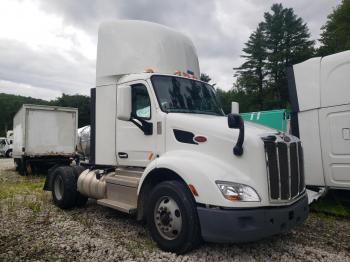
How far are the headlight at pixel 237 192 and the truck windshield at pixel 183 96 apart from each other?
1.71 meters

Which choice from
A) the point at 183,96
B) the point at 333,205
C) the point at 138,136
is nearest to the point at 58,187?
the point at 138,136

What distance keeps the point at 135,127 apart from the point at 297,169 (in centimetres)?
276

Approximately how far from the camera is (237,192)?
4062 millimetres

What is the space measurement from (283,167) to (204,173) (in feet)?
3.60

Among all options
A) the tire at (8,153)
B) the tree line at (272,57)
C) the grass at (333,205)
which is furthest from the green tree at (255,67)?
the grass at (333,205)

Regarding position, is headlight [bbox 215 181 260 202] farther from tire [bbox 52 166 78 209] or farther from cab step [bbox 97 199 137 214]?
tire [bbox 52 166 78 209]

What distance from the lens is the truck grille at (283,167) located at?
423 centimetres

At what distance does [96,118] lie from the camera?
22.3ft

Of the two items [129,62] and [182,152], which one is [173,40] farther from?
[182,152]

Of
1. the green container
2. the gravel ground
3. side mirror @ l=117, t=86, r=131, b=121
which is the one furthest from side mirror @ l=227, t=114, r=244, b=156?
the green container

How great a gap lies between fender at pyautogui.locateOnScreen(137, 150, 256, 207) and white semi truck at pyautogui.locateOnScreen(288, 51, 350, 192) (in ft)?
11.6

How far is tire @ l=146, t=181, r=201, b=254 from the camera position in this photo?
4289 millimetres

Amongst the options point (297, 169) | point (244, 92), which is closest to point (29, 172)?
point (297, 169)

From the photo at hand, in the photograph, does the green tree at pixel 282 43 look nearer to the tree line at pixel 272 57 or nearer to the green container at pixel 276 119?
the tree line at pixel 272 57
